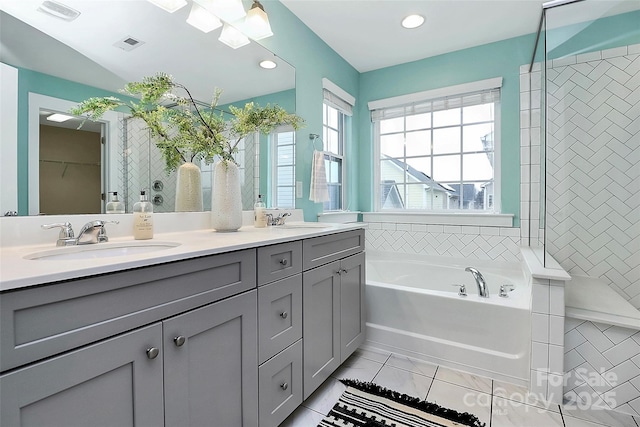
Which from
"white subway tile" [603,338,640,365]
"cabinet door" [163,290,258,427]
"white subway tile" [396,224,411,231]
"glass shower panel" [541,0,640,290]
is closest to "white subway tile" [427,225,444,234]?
"white subway tile" [396,224,411,231]

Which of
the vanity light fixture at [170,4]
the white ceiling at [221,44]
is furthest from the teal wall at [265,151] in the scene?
the vanity light fixture at [170,4]

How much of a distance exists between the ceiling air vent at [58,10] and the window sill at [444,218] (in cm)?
269

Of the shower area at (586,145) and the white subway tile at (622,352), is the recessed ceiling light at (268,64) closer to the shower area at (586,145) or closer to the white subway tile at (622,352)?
the shower area at (586,145)

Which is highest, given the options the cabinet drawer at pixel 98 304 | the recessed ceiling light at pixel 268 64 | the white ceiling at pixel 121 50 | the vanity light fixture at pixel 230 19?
the vanity light fixture at pixel 230 19

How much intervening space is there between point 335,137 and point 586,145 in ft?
6.88

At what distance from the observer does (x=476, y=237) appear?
9.14 feet

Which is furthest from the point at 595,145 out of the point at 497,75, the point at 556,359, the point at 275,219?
the point at 275,219

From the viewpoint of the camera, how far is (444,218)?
293 centimetres

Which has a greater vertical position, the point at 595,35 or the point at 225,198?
the point at 595,35

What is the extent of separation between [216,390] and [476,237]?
2540 millimetres

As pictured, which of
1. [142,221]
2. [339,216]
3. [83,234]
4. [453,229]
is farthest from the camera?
[339,216]

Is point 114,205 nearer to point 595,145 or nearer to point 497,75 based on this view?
point 497,75

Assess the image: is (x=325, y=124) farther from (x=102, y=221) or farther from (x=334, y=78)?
(x=102, y=221)

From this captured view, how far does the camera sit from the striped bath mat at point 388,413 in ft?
4.67
